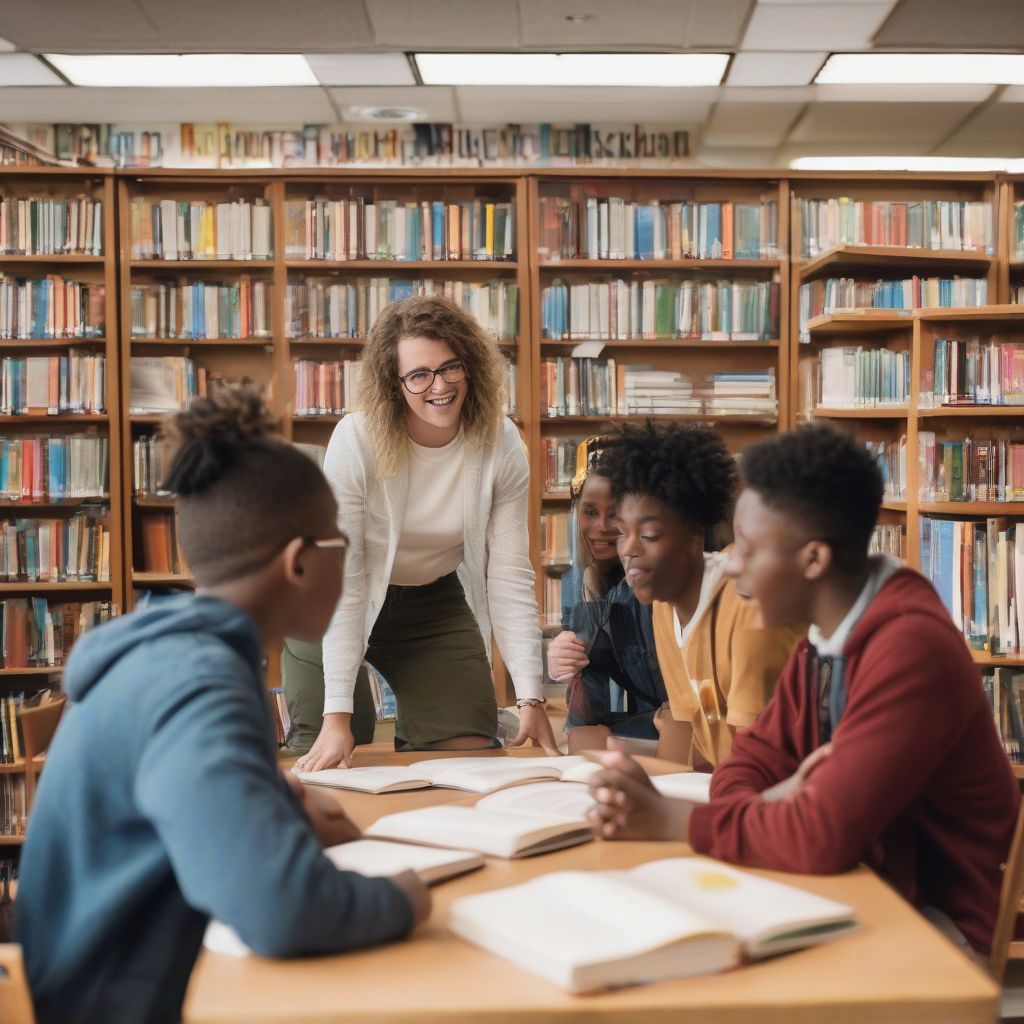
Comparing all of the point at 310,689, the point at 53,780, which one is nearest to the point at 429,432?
the point at 310,689

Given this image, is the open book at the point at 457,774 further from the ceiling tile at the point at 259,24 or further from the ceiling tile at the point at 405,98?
the ceiling tile at the point at 405,98

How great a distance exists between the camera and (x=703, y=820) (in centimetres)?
123

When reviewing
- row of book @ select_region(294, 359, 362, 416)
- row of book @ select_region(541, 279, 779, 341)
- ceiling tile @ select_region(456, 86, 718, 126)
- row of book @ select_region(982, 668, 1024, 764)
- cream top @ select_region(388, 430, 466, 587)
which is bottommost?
row of book @ select_region(982, 668, 1024, 764)

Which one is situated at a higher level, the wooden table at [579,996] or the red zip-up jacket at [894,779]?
the red zip-up jacket at [894,779]

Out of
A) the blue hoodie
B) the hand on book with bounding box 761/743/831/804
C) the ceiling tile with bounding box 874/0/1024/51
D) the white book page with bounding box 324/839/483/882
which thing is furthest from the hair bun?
the ceiling tile with bounding box 874/0/1024/51

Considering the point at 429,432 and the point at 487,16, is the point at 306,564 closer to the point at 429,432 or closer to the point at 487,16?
the point at 429,432

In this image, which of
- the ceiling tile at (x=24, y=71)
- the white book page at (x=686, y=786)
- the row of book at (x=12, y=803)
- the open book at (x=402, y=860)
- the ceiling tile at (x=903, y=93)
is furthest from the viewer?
the ceiling tile at (x=903, y=93)

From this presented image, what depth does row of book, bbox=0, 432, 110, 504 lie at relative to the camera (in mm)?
4410

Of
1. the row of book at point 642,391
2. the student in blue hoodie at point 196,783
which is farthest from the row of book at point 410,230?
the student in blue hoodie at point 196,783

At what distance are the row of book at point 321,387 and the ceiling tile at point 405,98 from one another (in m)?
1.58

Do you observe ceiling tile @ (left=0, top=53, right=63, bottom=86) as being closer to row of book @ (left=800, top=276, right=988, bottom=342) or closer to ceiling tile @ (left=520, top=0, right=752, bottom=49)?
ceiling tile @ (left=520, top=0, right=752, bottom=49)

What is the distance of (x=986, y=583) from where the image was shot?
10.1 feet

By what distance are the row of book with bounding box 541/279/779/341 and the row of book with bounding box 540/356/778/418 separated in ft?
0.44

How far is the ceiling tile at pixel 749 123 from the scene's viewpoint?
5523 millimetres
